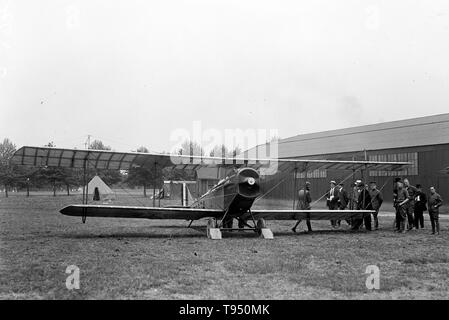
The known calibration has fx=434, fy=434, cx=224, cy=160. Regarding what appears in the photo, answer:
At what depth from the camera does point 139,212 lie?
13.2 meters

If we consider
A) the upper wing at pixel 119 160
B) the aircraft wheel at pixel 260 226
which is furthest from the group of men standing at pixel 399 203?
the aircraft wheel at pixel 260 226

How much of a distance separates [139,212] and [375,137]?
2563cm

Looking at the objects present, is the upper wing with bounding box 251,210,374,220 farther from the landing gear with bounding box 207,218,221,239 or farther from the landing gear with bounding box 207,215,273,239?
the landing gear with bounding box 207,218,221,239

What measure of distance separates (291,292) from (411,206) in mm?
11018

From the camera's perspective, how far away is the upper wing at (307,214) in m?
13.9

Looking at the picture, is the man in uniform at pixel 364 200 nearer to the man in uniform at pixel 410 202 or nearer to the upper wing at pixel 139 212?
the man in uniform at pixel 410 202

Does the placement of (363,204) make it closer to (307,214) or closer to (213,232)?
(307,214)

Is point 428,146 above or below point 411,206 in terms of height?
above

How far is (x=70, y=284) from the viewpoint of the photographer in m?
6.04

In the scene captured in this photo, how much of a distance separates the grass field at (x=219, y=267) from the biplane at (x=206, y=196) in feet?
2.99

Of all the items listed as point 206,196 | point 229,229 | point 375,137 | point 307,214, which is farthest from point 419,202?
point 375,137
